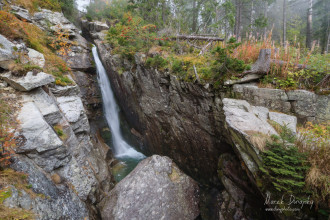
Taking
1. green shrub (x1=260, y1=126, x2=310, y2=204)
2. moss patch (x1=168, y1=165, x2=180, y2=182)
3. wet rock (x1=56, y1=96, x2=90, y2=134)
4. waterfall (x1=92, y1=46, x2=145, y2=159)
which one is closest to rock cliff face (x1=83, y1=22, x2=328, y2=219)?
green shrub (x1=260, y1=126, x2=310, y2=204)

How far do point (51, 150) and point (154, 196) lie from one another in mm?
4189

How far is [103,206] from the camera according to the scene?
6.16 metres

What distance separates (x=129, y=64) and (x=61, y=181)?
24.3ft

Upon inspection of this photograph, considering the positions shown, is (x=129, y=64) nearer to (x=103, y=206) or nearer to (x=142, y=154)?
(x=142, y=154)

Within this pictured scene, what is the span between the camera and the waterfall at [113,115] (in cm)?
1151

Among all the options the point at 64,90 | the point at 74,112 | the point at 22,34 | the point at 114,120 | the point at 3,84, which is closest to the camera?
the point at 3,84

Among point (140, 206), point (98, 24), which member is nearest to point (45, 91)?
point (140, 206)

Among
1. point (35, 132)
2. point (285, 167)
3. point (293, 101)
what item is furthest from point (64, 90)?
point (293, 101)

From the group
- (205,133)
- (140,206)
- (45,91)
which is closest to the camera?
(140,206)

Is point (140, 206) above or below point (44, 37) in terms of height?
below

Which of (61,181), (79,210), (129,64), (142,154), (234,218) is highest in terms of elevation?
Result: (129,64)

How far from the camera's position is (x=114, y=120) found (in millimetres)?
12367

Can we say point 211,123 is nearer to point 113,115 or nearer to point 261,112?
point 261,112

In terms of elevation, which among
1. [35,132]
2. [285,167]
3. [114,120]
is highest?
[35,132]
